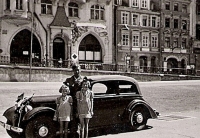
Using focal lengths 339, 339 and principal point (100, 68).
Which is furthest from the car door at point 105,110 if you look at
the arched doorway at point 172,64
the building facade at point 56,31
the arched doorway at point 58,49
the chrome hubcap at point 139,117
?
the arched doorway at point 172,64

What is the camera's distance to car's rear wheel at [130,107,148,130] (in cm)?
1028

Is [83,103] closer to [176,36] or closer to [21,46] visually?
[21,46]

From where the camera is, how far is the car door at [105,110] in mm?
9539

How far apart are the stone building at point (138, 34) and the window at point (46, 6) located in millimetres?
9244

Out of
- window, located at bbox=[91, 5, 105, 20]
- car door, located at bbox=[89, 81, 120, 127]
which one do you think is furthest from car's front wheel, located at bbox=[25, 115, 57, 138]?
window, located at bbox=[91, 5, 105, 20]

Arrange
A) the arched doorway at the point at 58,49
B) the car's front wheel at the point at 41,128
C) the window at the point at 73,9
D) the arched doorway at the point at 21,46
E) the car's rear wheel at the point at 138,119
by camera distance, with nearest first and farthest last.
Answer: the car's front wheel at the point at 41,128 < the car's rear wheel at the point at 138,119 < the arched doorway at the point at 21,46 < the arched doorway at the point at 58,49 < the window at the point at 73,9

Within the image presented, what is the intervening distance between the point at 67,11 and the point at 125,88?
1121 inches

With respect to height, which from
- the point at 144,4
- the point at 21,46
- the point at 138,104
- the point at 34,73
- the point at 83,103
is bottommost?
the point at 138,104

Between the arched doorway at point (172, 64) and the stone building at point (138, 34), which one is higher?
the stone building at point (138, 34)

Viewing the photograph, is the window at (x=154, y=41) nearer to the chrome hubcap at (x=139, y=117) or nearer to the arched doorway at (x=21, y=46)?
the arched doorway at (x=21, y=46)

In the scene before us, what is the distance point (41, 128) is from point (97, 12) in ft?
109

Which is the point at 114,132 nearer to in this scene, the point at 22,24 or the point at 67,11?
the point at 22,24

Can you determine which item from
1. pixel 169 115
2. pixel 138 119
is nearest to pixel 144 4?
pixel 169 115

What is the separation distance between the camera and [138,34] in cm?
4428
